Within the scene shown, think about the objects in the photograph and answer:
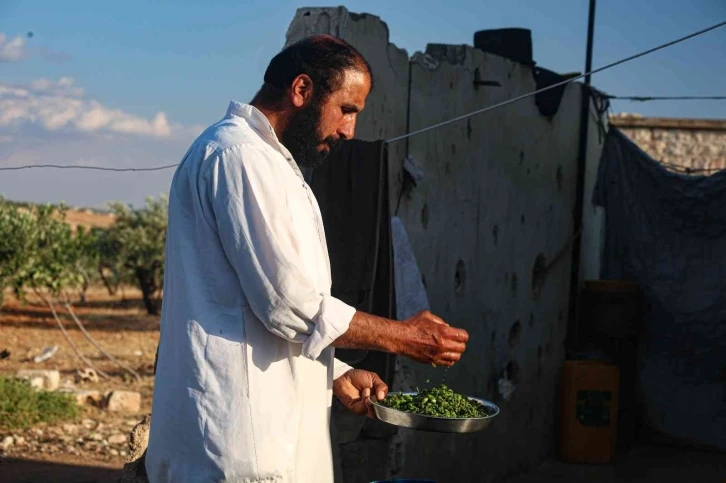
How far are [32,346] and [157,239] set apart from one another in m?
6.00

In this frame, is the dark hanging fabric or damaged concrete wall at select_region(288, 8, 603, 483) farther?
damaged concrete wall at select_region(288, 8, 603, 483)

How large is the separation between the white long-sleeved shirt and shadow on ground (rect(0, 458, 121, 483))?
16.0 ft

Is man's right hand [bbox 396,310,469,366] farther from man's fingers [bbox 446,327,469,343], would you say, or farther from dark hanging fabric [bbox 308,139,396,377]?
dark hanging fabric [bbox 308,139,396,377]

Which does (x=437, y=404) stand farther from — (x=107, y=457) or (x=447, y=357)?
(x=107, y=457)

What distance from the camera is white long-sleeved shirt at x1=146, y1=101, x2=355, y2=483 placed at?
183 centimetres

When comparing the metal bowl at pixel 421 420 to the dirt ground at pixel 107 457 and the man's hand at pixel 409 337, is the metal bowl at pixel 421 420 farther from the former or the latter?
the dirt ground at pixel 107 457

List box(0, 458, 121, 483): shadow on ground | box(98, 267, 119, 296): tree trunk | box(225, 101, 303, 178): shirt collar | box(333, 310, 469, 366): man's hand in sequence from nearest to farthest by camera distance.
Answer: box(333, 310, 469, 366): man's hand
box(225, 101, 303, 178): shirt collar
box(0, 458, 121, 483): shadow on ground
box(98, 267, 119, 296): tree trunk

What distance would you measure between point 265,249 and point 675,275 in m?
6.62

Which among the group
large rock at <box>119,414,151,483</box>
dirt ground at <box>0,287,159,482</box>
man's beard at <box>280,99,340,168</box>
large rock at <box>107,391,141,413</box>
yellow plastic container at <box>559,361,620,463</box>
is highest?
man's beard at <box>280,99,340,168</box>

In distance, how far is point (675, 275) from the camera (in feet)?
25.5

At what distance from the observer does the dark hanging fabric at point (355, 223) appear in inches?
165

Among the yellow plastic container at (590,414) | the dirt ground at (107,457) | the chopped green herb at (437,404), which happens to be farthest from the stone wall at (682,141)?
the chopped green herb at (437,404)

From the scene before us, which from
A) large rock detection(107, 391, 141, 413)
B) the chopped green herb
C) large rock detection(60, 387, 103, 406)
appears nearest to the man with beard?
the chopped green herb

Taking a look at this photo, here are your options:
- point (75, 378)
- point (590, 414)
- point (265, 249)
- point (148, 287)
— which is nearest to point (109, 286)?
point (148, 287)
